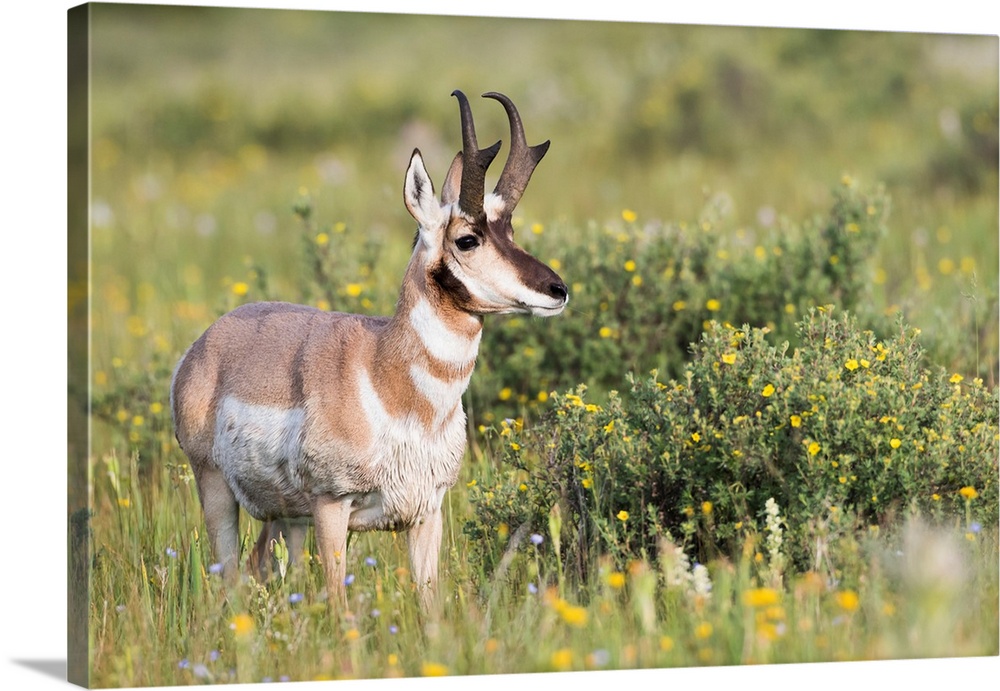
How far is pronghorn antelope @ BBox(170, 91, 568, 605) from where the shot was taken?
8.07 meters

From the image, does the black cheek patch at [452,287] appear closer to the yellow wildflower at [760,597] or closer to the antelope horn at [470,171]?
the antelope horn at [470,171]

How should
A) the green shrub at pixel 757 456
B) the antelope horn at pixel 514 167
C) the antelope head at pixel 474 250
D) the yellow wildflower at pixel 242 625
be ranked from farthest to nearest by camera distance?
1. the green shrub at pixel 757 456
2. the antelope horn at pixel 514 167
3. the antelope head at pixel 474 250
4. the yellow wildflower at pixel 242 625

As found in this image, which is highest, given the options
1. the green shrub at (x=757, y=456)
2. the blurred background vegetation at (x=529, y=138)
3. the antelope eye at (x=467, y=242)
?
the blurred background vegetation at (x=529, y=138)

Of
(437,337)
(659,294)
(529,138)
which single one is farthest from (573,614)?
(529,138)

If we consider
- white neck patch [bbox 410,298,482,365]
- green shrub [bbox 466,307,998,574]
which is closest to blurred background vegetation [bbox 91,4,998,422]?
green shrub [bbox 466,307,998,574]

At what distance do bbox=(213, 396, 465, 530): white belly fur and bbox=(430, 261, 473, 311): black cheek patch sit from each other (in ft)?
1.74

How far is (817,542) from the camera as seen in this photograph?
852 centimetres

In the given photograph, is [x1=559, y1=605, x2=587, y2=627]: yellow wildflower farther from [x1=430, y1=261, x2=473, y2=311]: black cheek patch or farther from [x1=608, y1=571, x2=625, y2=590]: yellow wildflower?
[x1=430, y1=261, x2=473, y2=311]: black cheek patch

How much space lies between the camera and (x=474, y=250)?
8133 millimetres

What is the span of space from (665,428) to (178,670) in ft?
9.10

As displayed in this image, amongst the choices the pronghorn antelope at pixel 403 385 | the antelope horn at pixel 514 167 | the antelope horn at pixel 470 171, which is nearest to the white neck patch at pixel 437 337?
the pronghorn antelope at pixel 403 385

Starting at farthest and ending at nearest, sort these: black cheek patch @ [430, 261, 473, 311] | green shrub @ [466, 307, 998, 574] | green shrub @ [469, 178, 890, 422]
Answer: green shrub @ [469, 178, 890, 422] → green shrub @ [466, 307, 998, 574] → black cheek patch @ [430, 261, 473, 311]

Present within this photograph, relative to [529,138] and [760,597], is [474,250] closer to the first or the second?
[760,597]

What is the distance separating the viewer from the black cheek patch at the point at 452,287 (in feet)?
26.7
